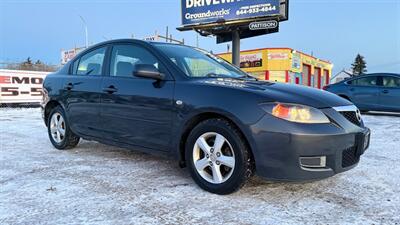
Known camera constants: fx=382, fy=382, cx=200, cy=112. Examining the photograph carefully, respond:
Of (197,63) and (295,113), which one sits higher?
(197,63)

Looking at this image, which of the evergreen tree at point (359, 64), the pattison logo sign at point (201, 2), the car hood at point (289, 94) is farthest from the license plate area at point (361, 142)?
the evergreen tree at point (359, 64)

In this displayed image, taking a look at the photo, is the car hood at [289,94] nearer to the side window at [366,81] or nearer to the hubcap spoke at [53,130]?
the hubcap spoke at [53,130]

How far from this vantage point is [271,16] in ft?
61.5

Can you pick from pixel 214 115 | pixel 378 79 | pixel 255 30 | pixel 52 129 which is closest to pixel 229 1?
pixel 255 30

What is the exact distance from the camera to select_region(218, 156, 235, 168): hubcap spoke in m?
3.37

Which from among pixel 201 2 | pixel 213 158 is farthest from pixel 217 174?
pixel 201 2

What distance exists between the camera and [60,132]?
568 centimetres

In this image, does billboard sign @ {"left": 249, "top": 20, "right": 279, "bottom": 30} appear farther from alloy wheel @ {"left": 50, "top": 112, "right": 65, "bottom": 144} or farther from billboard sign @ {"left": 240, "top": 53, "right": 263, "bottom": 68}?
billboard sign @ {"left": 240, "top": 53, "right": 263, "bottom": 68}

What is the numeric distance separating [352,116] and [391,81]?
376 inches

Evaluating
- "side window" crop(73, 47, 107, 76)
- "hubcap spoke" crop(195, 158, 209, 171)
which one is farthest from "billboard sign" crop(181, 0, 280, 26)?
"hubcap spoke" crop(195, 158, 209, 171)

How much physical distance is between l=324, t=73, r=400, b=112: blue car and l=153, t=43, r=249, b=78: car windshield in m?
8.66

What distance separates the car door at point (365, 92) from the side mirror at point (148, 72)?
32.3 ft

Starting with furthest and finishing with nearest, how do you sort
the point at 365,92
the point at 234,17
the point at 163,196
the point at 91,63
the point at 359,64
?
the point at 359,64
the point at 234,17
the point at 365,92
the point at 91,63
the point at 163,196

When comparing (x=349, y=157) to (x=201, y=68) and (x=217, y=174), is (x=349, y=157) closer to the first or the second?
(x=217, y=174)
